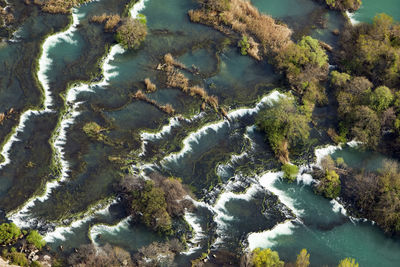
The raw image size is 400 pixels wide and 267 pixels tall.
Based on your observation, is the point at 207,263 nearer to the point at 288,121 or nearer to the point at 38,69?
the point at 288,121

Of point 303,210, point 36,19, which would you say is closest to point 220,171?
point 303,210

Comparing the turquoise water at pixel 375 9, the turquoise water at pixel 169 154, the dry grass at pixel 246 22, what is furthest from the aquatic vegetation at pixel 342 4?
the turquoise water at pixel 169 154

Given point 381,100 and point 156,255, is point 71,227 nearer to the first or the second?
point 156,255

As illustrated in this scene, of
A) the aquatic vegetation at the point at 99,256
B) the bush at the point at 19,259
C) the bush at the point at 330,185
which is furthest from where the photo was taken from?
the bush at the point at 330,185

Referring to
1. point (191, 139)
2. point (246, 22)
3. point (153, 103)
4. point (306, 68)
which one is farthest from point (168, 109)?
point (246, 22)

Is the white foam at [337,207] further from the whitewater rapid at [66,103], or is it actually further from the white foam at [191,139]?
the whitewater rapid at [66,103]

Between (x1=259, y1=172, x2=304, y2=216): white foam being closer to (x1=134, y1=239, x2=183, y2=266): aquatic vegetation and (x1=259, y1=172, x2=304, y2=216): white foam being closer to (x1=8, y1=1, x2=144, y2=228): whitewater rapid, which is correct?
(x1=134, y1=239, x2=183, y2=266): aquatic vegetation
